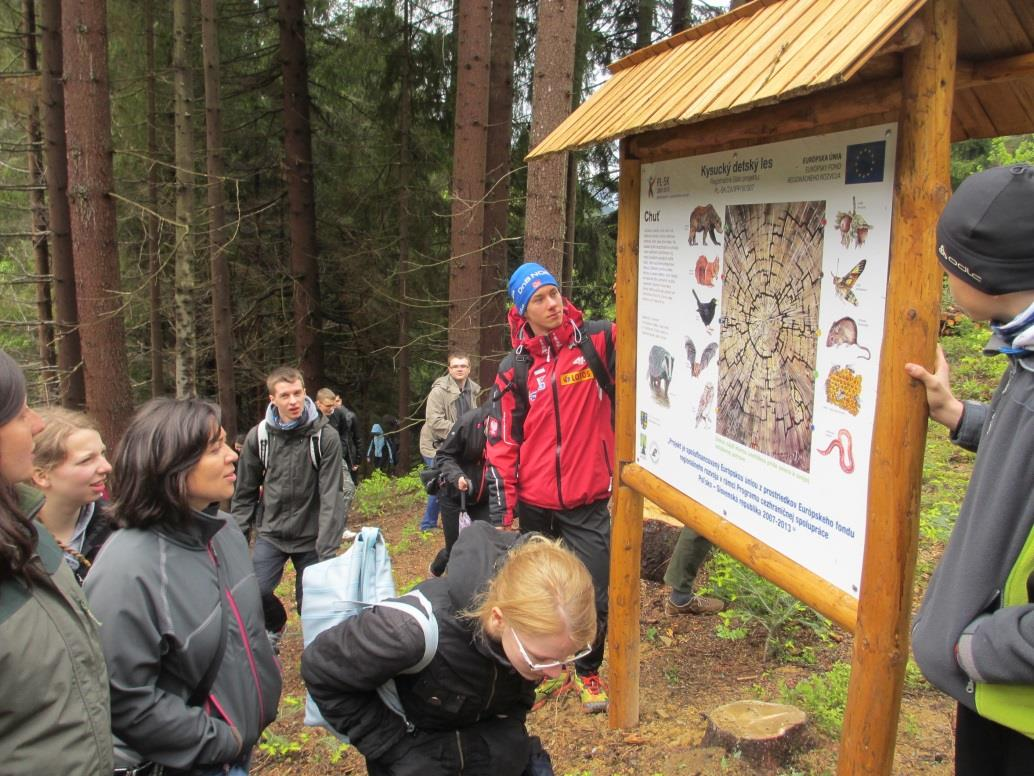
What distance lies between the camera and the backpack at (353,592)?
7.16ft

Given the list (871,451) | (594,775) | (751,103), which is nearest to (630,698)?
(594,775)

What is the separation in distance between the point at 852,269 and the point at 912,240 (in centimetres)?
22

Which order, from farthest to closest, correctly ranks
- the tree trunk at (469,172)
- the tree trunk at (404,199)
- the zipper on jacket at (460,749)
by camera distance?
1. the tree trunk at (404,199)
2. the tree trunk at (469,172)
3. the zipper on jacket at (460,749)

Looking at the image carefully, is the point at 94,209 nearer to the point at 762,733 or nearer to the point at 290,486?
the point at 290,486

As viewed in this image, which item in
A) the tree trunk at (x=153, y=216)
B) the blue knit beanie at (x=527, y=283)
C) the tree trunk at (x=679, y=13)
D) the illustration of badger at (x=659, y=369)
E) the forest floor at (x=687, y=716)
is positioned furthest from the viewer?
the tree trunk at (x=679, y=13)

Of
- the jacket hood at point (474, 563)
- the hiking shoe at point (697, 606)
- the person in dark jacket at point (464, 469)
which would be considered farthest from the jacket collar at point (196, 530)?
the hiking shoe at point (697, 606)

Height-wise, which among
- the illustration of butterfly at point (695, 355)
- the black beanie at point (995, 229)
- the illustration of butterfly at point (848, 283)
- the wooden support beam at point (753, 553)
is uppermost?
the black beanie at point (995, 229)

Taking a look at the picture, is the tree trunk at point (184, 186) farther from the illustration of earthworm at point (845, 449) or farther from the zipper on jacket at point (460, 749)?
the illustration of earthworm at point (845, 449)

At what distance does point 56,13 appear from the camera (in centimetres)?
1128

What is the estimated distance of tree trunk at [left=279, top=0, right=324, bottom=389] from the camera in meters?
15.0

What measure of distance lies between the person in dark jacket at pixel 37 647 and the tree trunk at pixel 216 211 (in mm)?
11825

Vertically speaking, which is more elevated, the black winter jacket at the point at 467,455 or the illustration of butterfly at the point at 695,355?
the illustration of butterfly at the point at 695,355

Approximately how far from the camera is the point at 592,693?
415cm

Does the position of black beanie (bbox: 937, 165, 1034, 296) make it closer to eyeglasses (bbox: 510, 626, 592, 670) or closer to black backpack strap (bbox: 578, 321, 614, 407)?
eyeglasses (bbox: 510, 626, 592, 670)
